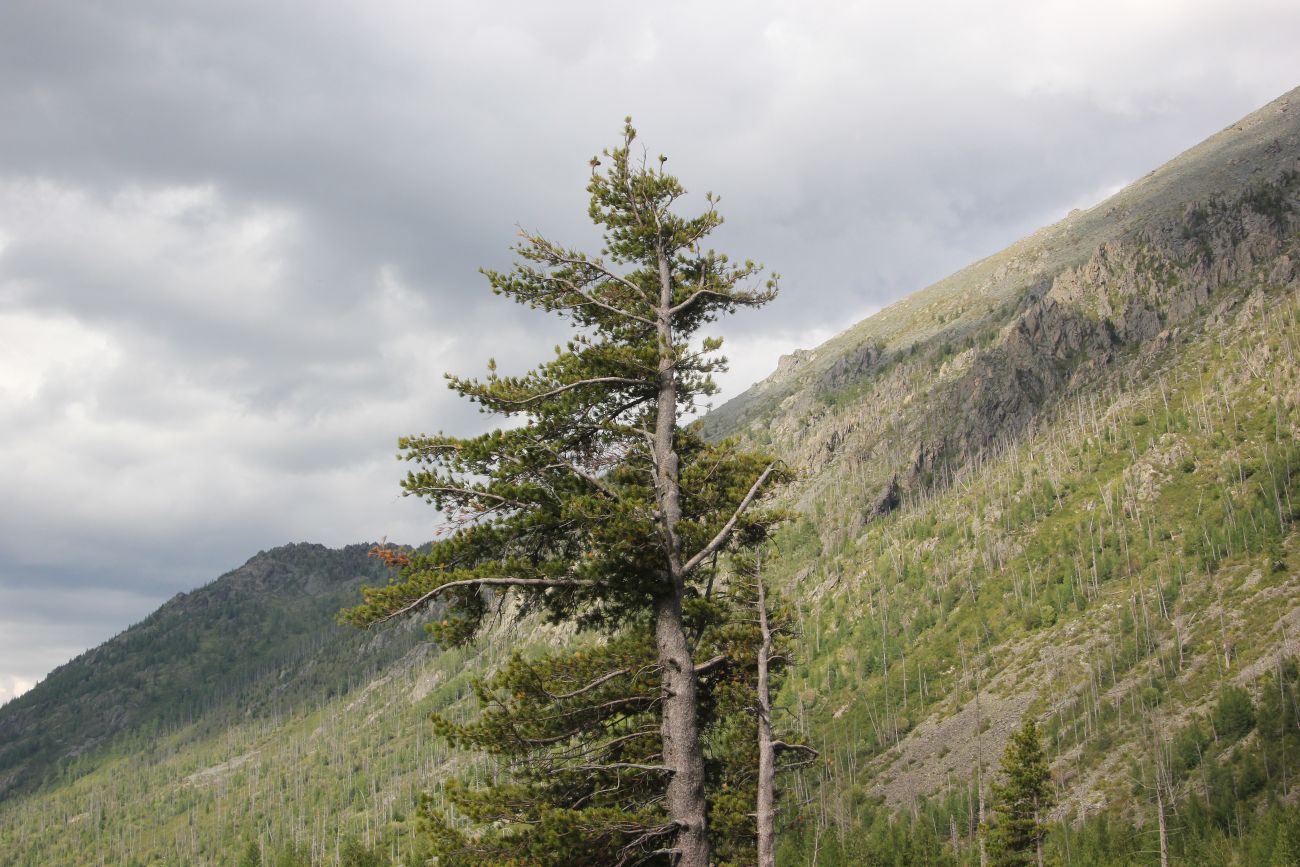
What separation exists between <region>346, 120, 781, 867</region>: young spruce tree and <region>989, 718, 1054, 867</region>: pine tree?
48.1 m

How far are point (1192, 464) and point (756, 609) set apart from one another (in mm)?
200160

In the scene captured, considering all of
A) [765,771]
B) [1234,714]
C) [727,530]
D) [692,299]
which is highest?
[692,299]

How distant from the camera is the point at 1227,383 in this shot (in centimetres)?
19500

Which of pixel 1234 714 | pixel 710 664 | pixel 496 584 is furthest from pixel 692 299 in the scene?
pixel 1234 714

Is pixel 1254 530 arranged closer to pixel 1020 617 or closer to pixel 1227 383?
pixel 1020 617

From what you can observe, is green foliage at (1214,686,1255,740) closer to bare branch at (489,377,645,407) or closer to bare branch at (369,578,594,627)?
bare branch at (489,377,645,407)

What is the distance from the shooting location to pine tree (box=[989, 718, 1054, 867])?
174 ft

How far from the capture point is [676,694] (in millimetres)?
11289

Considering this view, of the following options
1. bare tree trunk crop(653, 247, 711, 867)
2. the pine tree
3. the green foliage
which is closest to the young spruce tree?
bare tree trunk crop(653, 247, 711, 867)

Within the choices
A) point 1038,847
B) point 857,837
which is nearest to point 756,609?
point 1038,847

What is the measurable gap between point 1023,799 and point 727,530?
53.0 metres

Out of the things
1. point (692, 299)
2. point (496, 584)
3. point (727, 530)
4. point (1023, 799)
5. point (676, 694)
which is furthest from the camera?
point (1023, 799)

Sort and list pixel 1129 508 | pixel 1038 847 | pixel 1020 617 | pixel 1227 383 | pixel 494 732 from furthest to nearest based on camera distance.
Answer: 1. pixel 1227 383
2. pixel 1129 508
3. pixel 1020 617
4. pixel 1038 847
5. pixel 494 732

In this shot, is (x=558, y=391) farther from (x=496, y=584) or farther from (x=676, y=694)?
(x=676, y=694)
